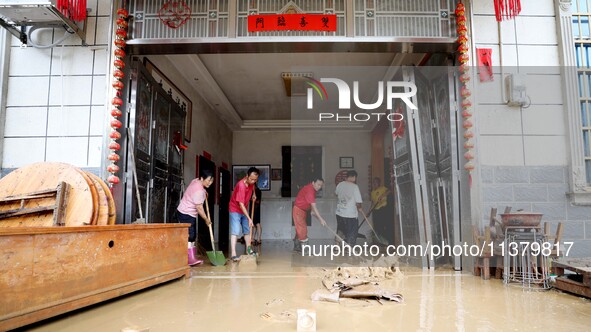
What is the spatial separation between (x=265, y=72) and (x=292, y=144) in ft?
13.9

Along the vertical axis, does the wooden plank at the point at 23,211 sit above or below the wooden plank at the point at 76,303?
above

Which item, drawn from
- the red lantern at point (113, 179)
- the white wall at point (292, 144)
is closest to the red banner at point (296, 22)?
the red lantern at point (113, 179)

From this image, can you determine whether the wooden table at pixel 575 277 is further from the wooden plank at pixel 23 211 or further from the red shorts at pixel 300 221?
the wooden plank at pixel 23 211

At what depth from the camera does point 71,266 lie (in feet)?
7.68

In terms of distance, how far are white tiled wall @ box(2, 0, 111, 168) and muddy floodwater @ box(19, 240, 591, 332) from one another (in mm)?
1723

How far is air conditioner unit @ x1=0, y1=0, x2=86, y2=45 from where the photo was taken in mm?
3436

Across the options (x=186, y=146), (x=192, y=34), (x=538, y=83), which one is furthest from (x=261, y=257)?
(x=538, y=83)

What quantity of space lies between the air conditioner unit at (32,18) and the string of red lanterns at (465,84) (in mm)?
3763

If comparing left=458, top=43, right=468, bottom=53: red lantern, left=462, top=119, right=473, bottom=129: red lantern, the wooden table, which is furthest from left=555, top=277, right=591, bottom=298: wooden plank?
left=458, top=43, right=468, bottom=53: red lantern

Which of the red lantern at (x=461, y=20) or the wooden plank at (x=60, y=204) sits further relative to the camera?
the red lantern at (x=461, y=20)

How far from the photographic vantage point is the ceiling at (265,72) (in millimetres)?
A: 5797

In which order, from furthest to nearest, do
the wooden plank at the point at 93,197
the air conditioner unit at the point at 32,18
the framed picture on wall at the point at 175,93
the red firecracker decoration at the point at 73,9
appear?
the framed picture on wall at the point at 175,93 → the red firecracker decoration at the point at 73,9 → the air conditioner unit at the point at 32,18 → the wooden plank at the point at 93,197

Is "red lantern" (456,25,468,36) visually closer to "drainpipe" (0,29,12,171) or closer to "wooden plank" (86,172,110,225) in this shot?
"wooden plank" (86,172,110,225)

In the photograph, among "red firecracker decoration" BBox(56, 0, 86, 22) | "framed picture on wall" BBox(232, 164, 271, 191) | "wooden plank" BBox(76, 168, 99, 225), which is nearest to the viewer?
"wooden plank" BBox(76, 168, 99, 225)
